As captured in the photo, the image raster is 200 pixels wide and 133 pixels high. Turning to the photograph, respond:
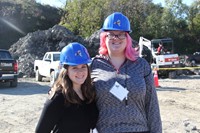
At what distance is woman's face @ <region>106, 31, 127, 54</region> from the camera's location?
2898 millimetres

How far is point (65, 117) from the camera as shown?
277 cm

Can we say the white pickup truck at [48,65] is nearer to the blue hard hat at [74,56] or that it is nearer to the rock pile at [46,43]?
the rock pile at [46,43]

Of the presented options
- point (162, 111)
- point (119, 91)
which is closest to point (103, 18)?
point (162, 111)

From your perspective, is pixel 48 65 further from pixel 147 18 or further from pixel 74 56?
pixel 147 18

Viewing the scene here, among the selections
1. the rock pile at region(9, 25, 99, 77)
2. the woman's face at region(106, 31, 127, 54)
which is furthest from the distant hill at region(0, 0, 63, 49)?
the woman's face at region(106, 31, 127, 54)

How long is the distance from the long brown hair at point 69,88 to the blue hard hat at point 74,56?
0.06 meters

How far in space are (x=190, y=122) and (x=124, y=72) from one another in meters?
6.49

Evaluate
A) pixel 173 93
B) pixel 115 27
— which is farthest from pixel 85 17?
pixel 115 27

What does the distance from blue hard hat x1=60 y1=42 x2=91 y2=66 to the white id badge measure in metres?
0.31

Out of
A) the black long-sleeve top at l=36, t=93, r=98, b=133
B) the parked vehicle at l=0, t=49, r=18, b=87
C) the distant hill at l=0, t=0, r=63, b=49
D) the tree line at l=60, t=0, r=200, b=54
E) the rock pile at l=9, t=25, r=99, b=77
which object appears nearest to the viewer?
the black long-sleeve top at l=36, t=93, r=98, b=133

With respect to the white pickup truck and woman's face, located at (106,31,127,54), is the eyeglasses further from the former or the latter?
the white pickup truck

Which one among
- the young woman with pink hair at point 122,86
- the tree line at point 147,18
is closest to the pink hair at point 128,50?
the young woman with pink hair at point 122,86

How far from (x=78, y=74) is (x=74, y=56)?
148mm

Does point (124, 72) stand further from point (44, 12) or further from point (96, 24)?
point (44, 12)
